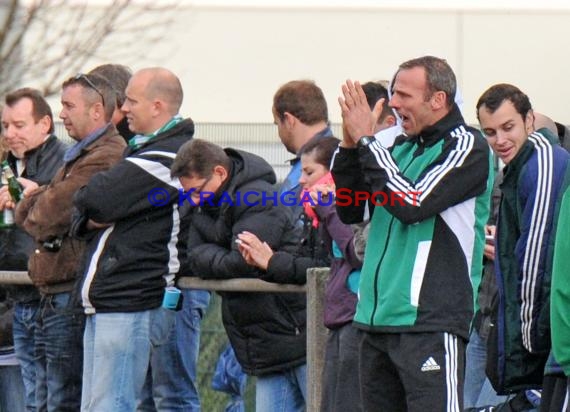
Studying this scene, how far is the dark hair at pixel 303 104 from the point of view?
26.1 feet

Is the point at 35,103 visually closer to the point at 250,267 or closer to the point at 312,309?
the point at 250,267

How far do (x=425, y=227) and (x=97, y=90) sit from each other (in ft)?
9.57

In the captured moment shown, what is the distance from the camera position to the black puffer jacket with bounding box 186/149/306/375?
7230 mm

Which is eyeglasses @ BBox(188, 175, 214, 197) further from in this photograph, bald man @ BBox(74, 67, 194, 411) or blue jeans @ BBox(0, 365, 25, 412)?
blue jeans @ BBox(0, 365, 25, 412)

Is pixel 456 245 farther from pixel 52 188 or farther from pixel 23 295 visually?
pixel 23 295

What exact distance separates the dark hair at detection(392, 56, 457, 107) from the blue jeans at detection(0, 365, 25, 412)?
371cm

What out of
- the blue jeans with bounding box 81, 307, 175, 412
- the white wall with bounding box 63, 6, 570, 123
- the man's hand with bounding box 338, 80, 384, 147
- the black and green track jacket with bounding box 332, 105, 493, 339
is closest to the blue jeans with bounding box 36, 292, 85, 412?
the blue jeans with bounding box 81, 307, 175, 412

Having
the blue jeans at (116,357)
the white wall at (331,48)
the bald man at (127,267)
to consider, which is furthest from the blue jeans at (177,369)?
the white wall at (331,48)

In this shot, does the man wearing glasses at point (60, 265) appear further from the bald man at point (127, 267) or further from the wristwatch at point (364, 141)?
the wristwatch at point (364, 141)

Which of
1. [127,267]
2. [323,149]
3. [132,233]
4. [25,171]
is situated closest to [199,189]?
[132,233]

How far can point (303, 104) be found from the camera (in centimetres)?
794

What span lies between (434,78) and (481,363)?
2.11 m

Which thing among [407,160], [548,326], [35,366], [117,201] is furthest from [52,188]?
[548,326]

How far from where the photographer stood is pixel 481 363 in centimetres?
754
